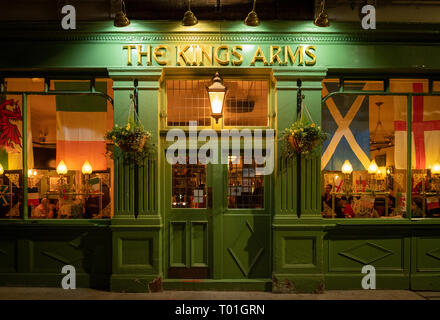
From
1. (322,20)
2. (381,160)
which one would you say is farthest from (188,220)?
(322,20)

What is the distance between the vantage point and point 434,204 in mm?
6879

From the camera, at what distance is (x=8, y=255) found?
6.62 meters

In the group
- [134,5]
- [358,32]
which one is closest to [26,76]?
[134,5]

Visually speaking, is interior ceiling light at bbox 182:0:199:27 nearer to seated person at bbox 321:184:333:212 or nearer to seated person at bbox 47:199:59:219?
seated person at bbox 321:184:333:212

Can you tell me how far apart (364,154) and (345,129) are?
2.07 feet

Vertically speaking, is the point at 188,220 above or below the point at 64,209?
below

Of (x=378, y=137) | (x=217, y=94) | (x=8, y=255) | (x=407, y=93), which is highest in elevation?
(x=407, y=93)

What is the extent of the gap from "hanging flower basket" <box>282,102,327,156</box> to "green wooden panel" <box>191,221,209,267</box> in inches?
92.0

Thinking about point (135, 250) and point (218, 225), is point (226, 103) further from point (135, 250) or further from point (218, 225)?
point (135, 250)

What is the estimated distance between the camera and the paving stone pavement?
6090 mm

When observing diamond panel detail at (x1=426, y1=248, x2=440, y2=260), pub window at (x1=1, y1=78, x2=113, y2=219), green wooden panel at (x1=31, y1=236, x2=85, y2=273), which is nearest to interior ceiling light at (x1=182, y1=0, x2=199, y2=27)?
pub window at (x1=1, y1=78, x2=113, y2=219)

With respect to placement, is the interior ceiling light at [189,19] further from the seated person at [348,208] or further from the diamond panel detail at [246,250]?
the seated person at [348,208]

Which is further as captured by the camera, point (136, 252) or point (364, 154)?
point (364, 154)

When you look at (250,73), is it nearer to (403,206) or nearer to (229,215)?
(229,215)
